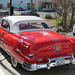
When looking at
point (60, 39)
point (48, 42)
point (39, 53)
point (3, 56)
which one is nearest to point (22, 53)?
point (39, 53)

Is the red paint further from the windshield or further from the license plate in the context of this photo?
the windshield

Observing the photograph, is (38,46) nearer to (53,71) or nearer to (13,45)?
(13,45)

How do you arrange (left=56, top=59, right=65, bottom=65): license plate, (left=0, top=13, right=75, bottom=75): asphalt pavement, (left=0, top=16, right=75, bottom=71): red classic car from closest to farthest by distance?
1. (left=0, top=16, right=75, bottom=71): red classic car
2. (left=56, top=59, right=65, bottom=65): license plate
3. (left=0, top=13, right=75, bottom=75): asphalt pavement

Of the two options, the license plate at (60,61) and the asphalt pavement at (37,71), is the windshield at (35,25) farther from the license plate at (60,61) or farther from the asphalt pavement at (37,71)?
the license plate at (60,61)

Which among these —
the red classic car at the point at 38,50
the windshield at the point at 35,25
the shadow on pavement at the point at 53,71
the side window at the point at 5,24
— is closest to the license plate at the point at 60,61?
the red classic car at the point at 38,50

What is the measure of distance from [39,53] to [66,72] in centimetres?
130

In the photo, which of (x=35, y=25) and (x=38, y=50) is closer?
(x=38, y=50)

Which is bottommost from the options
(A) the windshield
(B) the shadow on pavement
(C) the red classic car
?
(B) the shadow on pavement

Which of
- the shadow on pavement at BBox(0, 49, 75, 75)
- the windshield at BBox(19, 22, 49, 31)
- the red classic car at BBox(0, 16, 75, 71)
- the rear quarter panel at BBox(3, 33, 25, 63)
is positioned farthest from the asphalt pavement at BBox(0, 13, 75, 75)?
the windshield at BBox(19, 22, 49, 31)

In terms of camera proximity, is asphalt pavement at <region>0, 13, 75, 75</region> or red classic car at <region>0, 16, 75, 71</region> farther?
asphalt pavement at <region>0, 13, 75, 75</region>

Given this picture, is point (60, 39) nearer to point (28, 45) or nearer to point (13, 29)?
point (28, 45)

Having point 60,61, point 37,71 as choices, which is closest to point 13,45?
point 37,71

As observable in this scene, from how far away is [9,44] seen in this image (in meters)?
4.57

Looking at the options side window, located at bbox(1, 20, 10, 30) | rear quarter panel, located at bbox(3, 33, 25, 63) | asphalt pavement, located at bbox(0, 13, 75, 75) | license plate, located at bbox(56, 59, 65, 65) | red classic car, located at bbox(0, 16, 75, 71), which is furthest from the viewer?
side window, located at bbox(1, 20, 10, 30)
